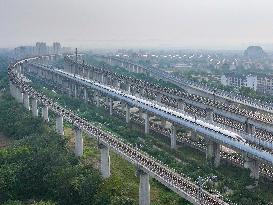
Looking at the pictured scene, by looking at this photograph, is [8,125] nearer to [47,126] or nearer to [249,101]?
[47,126]

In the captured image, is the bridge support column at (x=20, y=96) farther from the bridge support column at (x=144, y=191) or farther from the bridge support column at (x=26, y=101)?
the bridge support column at (x=144, y=191)

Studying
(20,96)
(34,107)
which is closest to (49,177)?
(34,107)

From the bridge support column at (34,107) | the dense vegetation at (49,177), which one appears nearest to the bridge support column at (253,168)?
the dense vegetation at (49,177)

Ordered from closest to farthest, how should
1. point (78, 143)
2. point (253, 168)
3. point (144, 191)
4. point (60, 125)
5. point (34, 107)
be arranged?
point (144, 191) < point (253, 168) < point (78, 143) < point (60, 125) < point (34, 107)

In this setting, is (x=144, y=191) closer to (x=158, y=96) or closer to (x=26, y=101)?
(x=158, y=96)

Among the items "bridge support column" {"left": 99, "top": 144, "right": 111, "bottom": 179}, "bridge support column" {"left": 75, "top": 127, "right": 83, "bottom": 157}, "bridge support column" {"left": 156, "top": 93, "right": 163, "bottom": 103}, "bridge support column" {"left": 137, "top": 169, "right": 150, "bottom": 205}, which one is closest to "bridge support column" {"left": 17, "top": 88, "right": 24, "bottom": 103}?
"bridge support column" {"left": 156, "top": 93, "right": 163, "bottom": 103}

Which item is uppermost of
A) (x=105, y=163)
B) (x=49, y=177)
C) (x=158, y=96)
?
(x=158, y=96)

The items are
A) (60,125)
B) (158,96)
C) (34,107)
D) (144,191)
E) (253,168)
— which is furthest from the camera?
(158,96)

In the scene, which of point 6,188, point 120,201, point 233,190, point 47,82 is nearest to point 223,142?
point 233,190
